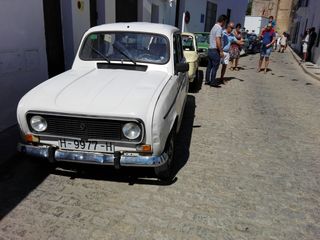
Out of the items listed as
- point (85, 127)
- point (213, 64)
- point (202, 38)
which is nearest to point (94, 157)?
point (85, 127)

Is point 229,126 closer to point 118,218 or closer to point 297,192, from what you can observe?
point 297,192

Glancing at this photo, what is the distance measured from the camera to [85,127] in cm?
325

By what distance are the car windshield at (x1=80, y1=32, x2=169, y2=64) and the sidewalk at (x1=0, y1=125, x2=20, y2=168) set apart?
5.36 feet

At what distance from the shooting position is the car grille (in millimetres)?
3197

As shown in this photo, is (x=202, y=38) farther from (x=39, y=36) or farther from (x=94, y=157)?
(x=94, y=157)

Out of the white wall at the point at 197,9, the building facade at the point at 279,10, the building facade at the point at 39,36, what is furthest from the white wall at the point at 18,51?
the building facade at the point at 279,10

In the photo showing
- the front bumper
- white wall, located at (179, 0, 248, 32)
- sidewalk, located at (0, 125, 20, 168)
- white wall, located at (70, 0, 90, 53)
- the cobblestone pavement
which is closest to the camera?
the cobblestone pavement

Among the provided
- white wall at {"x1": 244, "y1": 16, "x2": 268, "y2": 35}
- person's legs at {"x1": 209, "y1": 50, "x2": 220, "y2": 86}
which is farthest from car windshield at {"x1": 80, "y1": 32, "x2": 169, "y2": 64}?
white wall at {"x1": 244, "y1": 16, "x2": 268, "y2": 35}

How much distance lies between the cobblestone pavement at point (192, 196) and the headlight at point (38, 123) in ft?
2.47

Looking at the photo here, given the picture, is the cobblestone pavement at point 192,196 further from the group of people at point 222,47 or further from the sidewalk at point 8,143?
the group of people at point 222,47

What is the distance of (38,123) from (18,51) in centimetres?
284

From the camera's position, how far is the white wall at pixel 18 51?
5.23 metres

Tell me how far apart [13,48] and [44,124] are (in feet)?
9.10

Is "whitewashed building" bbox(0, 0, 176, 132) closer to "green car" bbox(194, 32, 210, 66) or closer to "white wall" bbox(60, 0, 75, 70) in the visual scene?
"white wall" bbox(60, 0, 75, 70)
